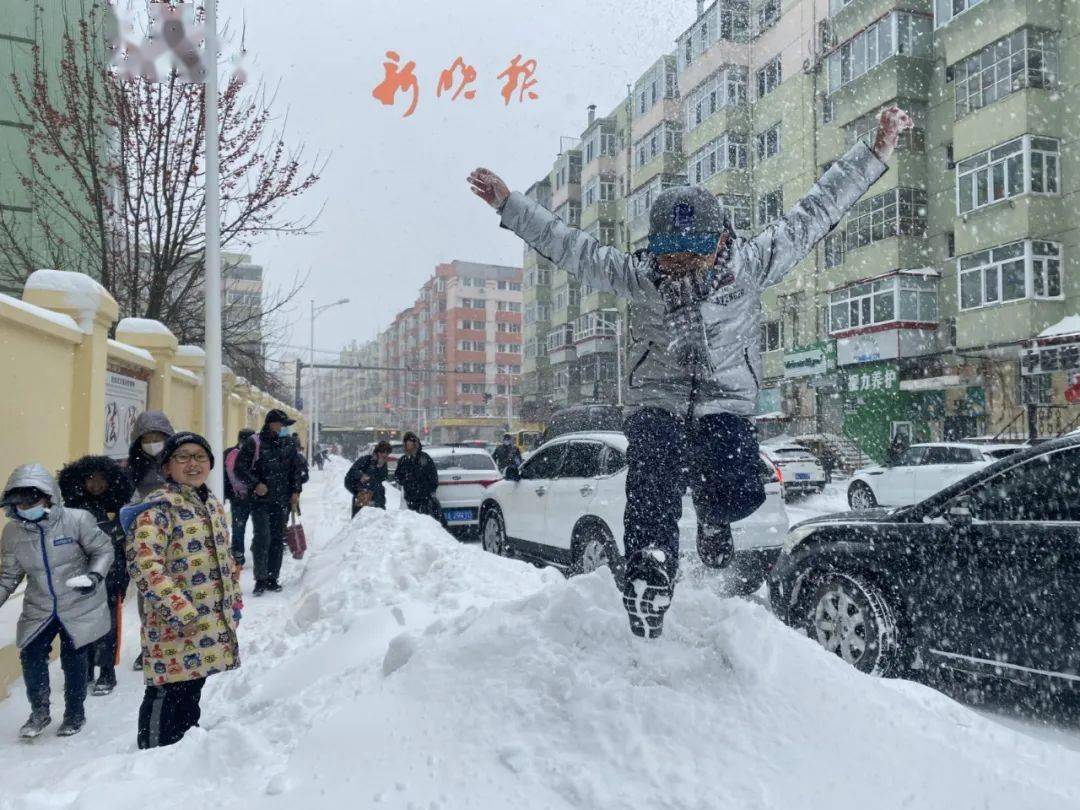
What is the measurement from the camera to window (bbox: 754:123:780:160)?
32.2m

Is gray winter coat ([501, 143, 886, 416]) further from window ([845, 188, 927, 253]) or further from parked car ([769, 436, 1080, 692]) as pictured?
window ([845, 188, 927, 253])

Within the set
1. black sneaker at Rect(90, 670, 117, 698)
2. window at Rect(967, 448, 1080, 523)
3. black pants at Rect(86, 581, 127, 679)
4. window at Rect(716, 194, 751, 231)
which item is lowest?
black sneaker at Rect(90, 670, 117, 698)

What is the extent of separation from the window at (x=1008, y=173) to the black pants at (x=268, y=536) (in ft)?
72.1

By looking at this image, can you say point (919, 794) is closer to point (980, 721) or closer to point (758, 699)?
Answer: point (758, 699)

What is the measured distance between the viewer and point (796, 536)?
5.33 m

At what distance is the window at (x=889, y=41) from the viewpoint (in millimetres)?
25922

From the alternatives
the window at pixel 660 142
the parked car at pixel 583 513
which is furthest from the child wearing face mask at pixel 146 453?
the window at pixel 660 142

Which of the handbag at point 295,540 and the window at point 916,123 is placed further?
the window at point 916,123

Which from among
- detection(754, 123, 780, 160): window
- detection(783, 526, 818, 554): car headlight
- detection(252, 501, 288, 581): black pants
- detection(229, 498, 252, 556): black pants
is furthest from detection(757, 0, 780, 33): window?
detection(783, 526, 818, 554): car headlight

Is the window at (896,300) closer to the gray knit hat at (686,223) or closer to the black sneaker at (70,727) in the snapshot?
the gray knit hat at (686,223)

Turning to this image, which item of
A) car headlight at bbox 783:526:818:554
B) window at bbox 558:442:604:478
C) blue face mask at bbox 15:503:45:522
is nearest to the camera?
blue face mask at bbox 15:503:45:522

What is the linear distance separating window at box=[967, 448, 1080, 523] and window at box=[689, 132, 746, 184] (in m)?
30.4

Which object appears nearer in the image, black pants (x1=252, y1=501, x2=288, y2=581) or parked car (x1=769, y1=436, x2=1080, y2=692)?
parked car (x1=769, y1=436, x2=1080, y2=692)

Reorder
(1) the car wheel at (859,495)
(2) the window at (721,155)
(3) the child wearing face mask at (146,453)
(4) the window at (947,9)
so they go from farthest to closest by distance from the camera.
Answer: (2) the window at (721,155), (4) the window at (947,9), (1) the car wheel at (859,495), (3) the child wearing face mask at (146,453)
